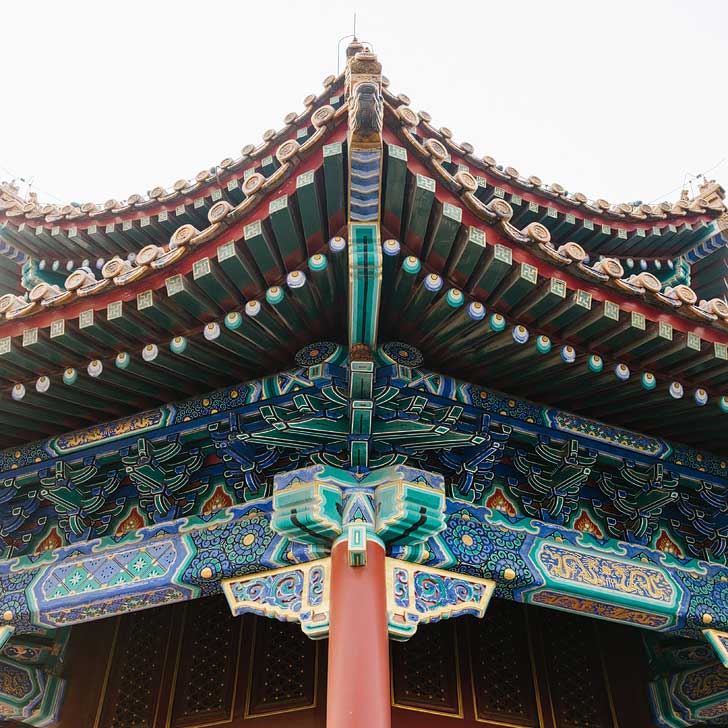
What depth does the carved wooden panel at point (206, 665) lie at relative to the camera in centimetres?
515

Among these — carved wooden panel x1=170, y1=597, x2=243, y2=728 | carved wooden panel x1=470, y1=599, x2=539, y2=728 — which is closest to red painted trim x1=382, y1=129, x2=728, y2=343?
carved wooden panel x1=470, y1=599, x2=539, y2=728

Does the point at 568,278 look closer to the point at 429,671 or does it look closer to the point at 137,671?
the point at 429,671

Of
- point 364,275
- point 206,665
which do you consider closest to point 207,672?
point 206,665

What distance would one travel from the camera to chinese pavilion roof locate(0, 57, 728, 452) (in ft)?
11.2

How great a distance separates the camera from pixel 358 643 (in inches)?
136

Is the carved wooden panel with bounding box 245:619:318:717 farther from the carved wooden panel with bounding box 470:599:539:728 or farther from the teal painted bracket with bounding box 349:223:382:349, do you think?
the teal painted bracket with bounding box 349:223:382:349

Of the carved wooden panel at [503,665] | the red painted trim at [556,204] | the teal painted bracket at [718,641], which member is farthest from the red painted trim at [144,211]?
the teal painted bracket at [718,641]

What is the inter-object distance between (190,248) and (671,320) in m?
2.62

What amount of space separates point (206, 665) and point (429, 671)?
167 centimetres

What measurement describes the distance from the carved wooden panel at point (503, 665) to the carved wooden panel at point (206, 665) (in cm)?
175

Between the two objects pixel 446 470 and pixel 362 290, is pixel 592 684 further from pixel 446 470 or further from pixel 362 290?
pixel 362 290

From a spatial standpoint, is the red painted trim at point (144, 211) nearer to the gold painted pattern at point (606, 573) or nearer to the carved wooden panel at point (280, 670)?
the carved wooden panel at point (280, 670)

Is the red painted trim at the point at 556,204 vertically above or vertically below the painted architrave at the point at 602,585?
above

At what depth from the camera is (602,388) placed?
4312mm
